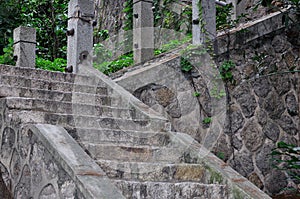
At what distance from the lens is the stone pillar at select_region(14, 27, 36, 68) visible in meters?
6.58

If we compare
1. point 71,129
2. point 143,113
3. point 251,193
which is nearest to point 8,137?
point 71,129

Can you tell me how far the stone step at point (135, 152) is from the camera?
410 cm

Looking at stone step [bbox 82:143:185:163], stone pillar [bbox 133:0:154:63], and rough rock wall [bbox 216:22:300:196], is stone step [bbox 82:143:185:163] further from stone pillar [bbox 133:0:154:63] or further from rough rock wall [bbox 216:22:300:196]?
stone pillar [bbox 133:0:154:63]

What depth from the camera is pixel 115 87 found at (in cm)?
550

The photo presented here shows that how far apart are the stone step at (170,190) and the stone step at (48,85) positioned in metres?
2.03

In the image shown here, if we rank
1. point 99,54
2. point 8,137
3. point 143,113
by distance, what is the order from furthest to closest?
point 99,54 → point 143,113 → point 8,137

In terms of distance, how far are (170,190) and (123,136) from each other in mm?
975

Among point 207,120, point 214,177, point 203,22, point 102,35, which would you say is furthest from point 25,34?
point 102,35

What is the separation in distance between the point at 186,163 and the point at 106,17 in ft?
28.2

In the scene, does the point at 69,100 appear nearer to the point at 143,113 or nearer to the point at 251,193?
the point at 143,113

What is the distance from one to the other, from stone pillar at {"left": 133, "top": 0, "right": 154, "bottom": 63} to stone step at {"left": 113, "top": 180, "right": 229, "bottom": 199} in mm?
3219

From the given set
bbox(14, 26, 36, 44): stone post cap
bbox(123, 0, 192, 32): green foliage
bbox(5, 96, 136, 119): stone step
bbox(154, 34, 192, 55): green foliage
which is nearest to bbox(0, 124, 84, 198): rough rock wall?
bbox(5, 96, 136, 119): stone step

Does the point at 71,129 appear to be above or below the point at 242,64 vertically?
below

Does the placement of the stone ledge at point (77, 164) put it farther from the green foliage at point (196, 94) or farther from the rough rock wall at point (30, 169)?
the green foliage at point (196, 94)
